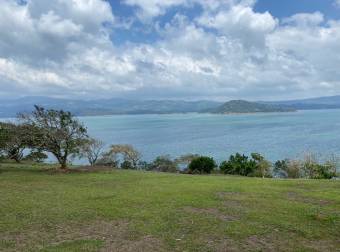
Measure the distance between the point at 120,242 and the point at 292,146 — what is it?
3557 inches

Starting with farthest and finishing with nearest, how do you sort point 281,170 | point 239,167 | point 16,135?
point 281,170, point 239,167, point 16,135

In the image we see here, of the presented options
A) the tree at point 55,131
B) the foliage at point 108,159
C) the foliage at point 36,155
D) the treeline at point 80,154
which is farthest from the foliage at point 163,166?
the tree at point 55,131

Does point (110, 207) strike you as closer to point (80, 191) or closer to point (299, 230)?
point (80, 191)

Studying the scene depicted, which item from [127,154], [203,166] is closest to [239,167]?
[203,166]

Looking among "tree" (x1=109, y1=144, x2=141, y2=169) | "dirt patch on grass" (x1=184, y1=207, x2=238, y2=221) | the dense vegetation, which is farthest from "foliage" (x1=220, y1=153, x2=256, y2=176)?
"dirt patch on grass" (x1=184, y1=207, x2=238, y2=221)

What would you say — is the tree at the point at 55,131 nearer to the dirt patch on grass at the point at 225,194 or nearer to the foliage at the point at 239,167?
the dirt patch on grass at the point at 225,194

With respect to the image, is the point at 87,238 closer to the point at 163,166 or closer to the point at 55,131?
the point at 55,131

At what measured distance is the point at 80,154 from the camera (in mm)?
37625

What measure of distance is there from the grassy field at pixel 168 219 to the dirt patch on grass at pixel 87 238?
0.03 metres

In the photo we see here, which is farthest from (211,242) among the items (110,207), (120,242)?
(110,207)

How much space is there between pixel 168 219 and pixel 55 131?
67.2 ft

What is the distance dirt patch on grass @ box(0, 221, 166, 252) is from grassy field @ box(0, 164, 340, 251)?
3 cm

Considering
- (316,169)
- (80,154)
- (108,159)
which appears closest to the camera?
(80,154)

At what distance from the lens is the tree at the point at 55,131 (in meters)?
30.1
